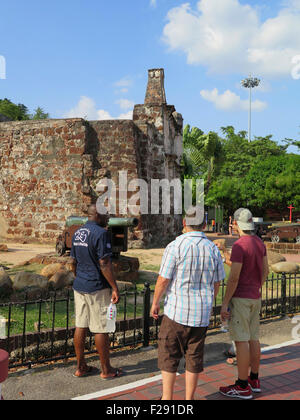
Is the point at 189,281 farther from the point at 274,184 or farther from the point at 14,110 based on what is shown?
the point at 14,110

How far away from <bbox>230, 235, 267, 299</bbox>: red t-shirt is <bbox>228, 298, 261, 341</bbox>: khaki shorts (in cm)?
7

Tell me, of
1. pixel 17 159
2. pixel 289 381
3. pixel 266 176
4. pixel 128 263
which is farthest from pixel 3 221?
pixel 266 176

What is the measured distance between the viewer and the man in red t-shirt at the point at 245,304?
381cm

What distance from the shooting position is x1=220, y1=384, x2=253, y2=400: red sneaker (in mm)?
3754

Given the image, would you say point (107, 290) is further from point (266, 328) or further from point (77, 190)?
point (77, 190)

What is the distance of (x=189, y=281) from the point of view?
3352mm

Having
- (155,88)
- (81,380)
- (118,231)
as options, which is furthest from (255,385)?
(155,88)

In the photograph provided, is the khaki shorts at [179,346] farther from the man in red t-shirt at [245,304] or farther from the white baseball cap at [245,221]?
the white baseball cap at [245,221]

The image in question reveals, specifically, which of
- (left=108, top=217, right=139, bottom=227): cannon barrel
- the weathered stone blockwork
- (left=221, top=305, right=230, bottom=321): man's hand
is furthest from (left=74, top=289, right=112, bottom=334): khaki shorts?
the weathered stone blockwork

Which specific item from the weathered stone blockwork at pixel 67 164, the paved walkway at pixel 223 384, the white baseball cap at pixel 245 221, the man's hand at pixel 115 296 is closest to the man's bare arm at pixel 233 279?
the white baseball cap at pixel 245 221

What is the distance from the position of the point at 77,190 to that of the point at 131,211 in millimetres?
2201

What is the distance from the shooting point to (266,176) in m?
33.4

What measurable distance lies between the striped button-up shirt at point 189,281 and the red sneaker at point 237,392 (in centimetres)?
91
